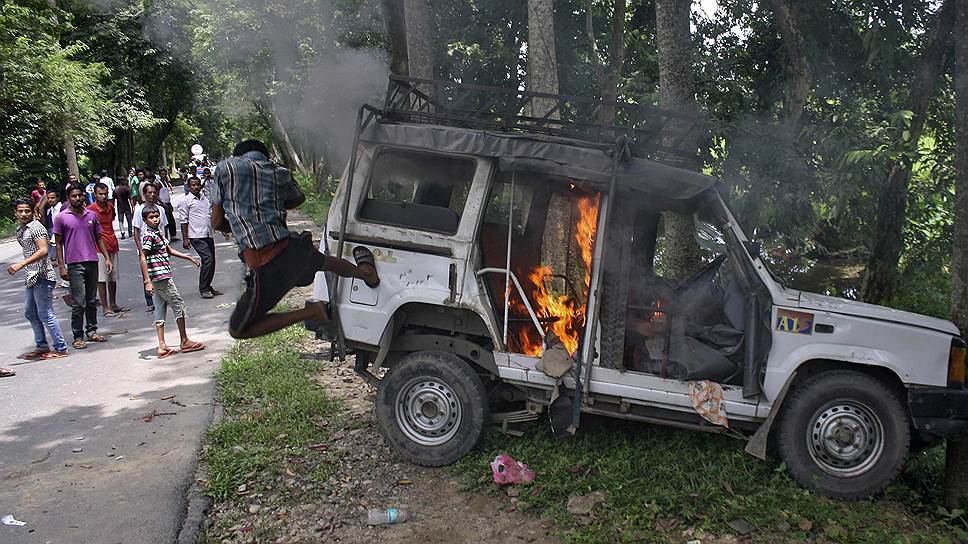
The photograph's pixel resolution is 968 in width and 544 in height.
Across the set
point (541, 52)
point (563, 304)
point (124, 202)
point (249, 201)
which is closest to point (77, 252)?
point (249, 201)

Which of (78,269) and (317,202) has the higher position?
(317,202)

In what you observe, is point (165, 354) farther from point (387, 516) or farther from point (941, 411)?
point (941, 411)

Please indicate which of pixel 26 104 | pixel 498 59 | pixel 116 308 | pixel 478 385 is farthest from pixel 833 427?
pixel 26 104

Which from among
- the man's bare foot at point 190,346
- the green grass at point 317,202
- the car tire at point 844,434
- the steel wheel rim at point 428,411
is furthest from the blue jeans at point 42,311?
the green grass at point 317,202

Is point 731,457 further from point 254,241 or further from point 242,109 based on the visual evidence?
point 242,109

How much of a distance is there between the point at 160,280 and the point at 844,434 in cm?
684

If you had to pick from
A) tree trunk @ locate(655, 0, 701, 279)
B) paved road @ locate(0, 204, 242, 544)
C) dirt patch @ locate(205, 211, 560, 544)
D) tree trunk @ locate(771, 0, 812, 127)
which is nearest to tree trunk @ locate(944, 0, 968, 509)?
dirt patch @ locate(205, 211, 560, 544)

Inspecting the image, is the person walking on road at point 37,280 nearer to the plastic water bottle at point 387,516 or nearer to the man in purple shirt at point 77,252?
the man in purple shirt at point 77,252

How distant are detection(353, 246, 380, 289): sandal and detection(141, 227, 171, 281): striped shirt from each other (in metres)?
3.73

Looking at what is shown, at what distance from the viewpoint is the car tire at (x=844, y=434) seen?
4.55 meters

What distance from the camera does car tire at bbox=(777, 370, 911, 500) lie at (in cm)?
455

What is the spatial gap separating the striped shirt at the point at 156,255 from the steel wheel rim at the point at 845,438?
21.5 feet

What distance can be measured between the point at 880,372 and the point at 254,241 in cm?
416

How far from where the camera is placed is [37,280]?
7895mm
